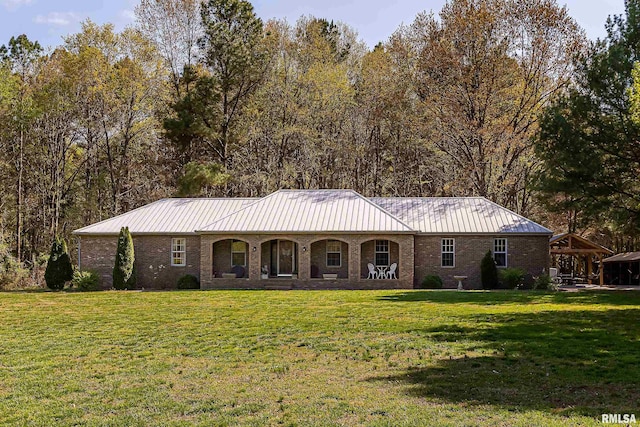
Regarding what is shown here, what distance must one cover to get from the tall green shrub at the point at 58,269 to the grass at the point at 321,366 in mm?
10579

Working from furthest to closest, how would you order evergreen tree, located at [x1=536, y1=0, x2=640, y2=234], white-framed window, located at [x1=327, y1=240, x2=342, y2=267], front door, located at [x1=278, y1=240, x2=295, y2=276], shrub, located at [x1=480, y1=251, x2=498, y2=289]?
front door, located at [x1=278, y1=240, x2=295, y2=276] < white-framed window, located at [x1=327, y1=240, x2=342, y2=267] < shrub, located at [x1=480, y1=251, x2=498, y2=289] < evergreen tree, located at [x1=536, y1=0, x2=640, y2=234]

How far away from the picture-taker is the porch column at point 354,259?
28.0 meters

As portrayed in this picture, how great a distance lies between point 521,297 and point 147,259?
676 inches

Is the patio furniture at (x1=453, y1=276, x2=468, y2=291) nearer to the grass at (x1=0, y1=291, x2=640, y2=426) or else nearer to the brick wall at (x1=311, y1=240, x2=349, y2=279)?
the brick wall at (x1=311, y1=240, x2=349, y2=279)

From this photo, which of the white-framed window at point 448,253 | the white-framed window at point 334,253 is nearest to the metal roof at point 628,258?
the white-framed window at point 448,253

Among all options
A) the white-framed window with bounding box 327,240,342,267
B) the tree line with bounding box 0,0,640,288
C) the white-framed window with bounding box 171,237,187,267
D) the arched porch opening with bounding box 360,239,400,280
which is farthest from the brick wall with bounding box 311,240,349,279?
the tree line with bounding box 0,0,640,288

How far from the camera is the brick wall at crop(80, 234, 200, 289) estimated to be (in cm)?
2962

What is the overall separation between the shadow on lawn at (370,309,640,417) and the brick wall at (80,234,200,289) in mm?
17943

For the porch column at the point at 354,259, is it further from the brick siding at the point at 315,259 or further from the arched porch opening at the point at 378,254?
the arched porch opening at the point at 378,254

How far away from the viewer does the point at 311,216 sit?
29422 millimetres

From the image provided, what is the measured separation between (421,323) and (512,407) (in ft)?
24.3

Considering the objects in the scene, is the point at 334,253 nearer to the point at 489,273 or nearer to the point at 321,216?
the point at 321,216

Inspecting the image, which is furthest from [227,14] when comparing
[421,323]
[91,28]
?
[421,323]

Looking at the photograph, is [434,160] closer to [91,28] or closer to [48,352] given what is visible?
[91,28]
